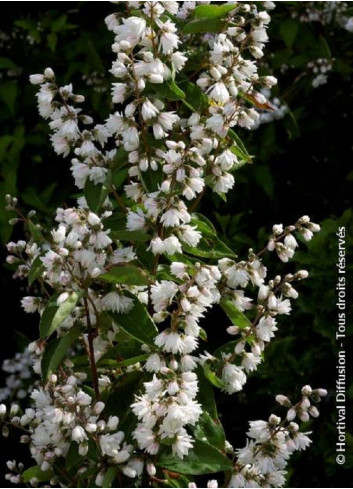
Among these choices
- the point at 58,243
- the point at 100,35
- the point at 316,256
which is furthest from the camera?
the point at 100,35

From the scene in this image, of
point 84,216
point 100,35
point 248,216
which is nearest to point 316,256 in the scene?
point 248,216

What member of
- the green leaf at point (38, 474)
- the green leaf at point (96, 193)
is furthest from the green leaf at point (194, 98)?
the green leaf at point (38, 474)

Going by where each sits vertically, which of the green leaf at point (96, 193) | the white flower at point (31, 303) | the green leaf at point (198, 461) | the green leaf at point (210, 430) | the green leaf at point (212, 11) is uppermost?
the green leaf at point (212, 11)

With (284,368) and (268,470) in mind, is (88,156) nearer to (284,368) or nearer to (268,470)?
(268,470)

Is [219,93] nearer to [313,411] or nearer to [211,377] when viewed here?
[211,377]

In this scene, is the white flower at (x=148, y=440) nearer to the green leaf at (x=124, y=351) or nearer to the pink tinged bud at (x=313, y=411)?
the green leaf at (x=124, y=351)

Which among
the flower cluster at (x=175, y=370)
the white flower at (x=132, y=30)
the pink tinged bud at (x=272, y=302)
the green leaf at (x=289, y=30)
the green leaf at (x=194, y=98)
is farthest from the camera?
the green leaf at (x=289, y=30)
